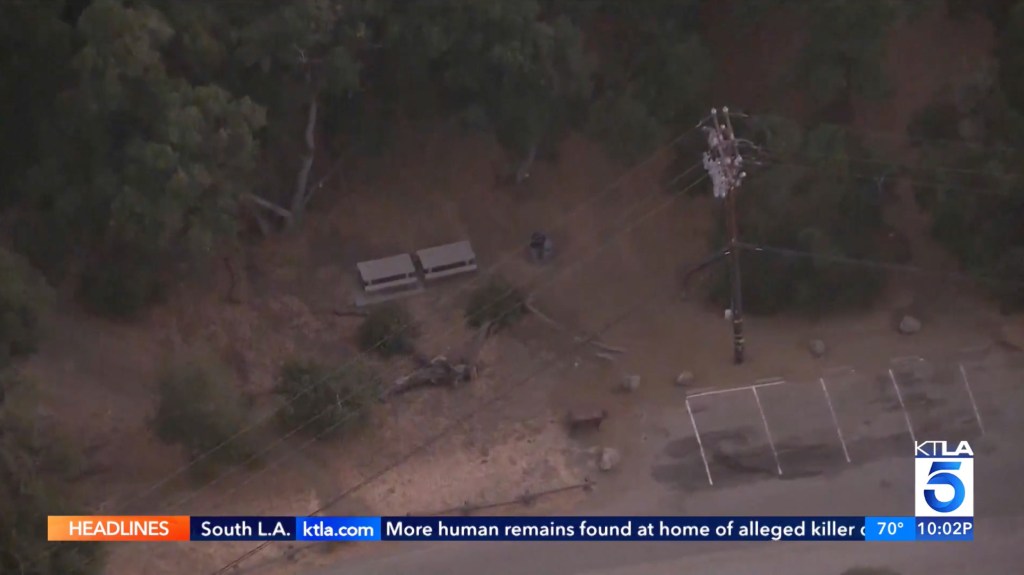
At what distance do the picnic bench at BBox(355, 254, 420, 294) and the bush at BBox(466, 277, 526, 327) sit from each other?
1.48m

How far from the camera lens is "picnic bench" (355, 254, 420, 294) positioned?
2605 centimetres

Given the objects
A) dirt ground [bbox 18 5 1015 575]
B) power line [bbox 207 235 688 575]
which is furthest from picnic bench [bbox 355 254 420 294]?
power line [bbox 207 235 688 575]

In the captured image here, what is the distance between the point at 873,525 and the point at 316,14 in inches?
501

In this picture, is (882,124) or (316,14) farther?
(882,124)

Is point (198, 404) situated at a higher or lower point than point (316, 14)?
lower

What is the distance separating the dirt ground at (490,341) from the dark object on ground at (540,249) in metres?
0.30

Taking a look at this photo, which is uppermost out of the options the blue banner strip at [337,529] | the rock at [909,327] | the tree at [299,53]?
the tree at [299,53]

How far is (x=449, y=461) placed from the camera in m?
22.3

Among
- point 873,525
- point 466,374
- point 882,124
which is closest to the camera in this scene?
point 873,525

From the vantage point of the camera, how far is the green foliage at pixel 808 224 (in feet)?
79.8

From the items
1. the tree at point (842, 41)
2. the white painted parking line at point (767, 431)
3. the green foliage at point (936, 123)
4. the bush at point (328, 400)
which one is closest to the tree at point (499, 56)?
the tree at point (842, 41)

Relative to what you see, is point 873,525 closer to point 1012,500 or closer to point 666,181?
point 1012,500

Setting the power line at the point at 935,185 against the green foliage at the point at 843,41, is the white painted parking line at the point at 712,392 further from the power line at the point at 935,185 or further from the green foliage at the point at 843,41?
the green foliage at the point at 843,41

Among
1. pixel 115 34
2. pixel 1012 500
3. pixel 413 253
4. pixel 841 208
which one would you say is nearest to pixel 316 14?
pixel 115 34
